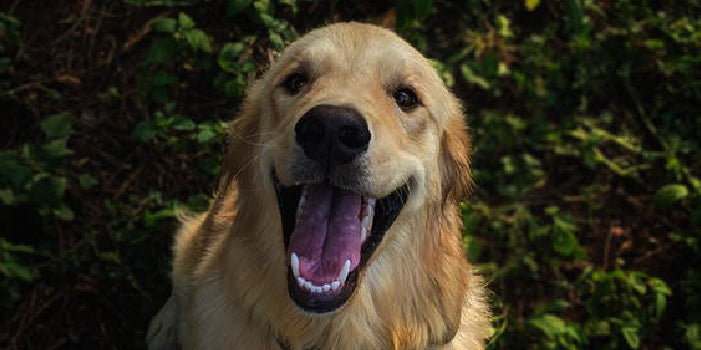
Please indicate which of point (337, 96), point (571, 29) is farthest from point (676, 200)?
point (337, 96)

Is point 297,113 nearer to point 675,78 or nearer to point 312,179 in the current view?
point 312,179

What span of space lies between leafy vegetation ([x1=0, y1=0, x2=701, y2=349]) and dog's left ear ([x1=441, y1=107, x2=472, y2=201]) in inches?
30.8

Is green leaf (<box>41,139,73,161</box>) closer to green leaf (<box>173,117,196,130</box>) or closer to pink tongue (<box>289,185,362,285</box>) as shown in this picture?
green leaf (<box>173,117,196,130</box>)

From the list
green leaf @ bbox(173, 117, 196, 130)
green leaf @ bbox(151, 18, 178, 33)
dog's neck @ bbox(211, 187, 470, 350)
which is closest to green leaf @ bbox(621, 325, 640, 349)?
dog's neck @ bbox(211, 187, 470, 350)

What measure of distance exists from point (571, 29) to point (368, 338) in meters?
2.78

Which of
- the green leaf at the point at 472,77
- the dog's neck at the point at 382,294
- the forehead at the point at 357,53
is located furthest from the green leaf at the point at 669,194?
the forehead at the point at 357,53

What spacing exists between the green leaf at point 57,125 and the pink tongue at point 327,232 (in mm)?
1674

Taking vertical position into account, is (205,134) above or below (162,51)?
below

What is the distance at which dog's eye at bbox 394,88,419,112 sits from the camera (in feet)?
9.40

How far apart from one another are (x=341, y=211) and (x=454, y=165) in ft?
2.05

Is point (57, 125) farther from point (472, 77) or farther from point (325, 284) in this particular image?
point (472, 77)

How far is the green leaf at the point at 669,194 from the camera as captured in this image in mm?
4324

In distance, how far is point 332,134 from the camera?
7.76 feet

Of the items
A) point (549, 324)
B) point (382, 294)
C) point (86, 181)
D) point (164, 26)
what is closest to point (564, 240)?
point (549, 324)
